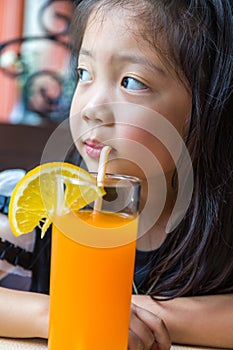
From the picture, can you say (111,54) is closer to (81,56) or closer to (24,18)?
(81,56)

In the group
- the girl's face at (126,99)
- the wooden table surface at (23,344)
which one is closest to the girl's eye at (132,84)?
the girl's face at (126,99)

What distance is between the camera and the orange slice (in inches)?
33.3

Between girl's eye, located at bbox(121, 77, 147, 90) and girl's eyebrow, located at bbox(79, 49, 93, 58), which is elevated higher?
girl's eyebrow, located at bbox(79, 49, 93, 58)

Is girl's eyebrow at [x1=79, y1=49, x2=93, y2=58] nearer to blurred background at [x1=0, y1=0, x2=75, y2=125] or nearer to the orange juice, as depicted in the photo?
the orange juice

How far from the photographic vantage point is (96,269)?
88cm

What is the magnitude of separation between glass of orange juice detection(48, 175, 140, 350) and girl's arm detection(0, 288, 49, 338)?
0.46ft

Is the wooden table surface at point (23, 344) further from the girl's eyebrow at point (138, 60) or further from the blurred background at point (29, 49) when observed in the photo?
the blurred background at point (29, 49)

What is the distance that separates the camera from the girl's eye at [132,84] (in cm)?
123

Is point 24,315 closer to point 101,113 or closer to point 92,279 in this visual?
point 92,279

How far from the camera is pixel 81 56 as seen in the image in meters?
1.30

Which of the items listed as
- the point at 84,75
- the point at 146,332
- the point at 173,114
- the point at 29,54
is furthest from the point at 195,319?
the point at 29,54

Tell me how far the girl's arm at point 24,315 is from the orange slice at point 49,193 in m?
0.17

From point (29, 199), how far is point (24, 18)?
414 cm

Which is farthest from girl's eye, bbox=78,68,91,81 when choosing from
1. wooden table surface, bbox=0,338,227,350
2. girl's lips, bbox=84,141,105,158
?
wooden table surface, bbox=0,338,227,350
